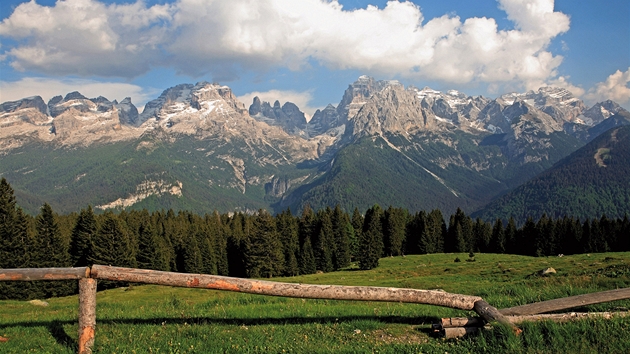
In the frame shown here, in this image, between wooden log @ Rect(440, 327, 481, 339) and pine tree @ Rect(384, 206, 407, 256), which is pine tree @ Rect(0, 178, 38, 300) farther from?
pine tree @ Rect(384, 206, 407, 256)

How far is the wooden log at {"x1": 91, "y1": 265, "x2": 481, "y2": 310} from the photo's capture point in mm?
10711

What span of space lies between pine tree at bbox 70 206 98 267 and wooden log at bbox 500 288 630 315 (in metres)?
83.1

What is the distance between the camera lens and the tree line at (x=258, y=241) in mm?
65500

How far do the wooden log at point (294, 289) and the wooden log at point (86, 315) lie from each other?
2.18 ft

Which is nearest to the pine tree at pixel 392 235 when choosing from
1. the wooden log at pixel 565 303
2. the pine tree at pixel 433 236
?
the pine tree at pixel 433 236

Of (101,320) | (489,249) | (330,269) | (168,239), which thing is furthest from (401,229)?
(101,320)

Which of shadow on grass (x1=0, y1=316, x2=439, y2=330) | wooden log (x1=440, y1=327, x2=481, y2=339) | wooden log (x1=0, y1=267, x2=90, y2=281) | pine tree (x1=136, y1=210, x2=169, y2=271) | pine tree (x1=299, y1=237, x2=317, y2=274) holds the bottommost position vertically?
pine tree (x1=299, y1=237, x2=317, y2=274)

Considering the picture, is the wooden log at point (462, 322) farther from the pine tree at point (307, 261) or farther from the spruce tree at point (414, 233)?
the spruce tree at point (414, 233)

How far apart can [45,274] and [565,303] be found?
1394cm

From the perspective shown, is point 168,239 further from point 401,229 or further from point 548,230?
point 548,230

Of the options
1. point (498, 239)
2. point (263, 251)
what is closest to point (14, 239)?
point (263, 251)

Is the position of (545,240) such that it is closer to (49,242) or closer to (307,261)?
(307,261)

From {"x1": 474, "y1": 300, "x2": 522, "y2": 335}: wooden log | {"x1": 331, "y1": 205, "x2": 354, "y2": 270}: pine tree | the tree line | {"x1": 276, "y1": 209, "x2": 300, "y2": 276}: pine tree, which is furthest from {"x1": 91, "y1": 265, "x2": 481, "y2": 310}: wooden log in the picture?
{"x1": 331, "y1": 205, "x2": 354, "y2": 270}: pine tree

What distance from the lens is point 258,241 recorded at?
89.1 metres
